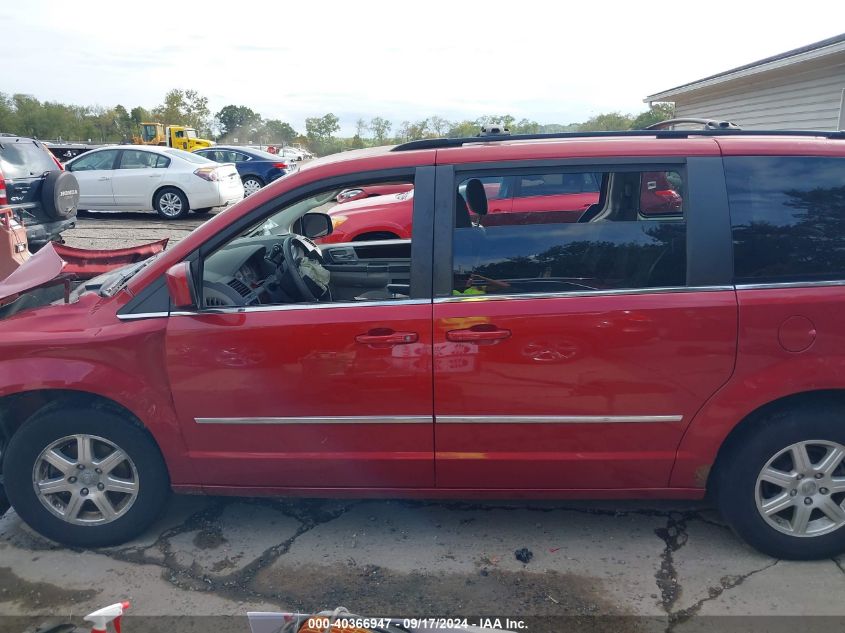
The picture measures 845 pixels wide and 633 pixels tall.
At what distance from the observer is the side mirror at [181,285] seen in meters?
2.85

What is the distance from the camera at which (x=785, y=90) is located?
39.9 ft

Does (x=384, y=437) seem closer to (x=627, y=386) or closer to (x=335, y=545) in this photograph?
(x=335, y=545)

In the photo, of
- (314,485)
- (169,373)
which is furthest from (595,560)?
(169,373)

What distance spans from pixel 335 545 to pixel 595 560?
4.12 ft

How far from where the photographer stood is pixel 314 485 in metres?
3.12

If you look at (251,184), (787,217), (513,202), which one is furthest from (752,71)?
(251,184)

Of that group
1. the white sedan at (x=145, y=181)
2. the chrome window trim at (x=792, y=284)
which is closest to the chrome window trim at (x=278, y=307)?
the chrome window trim at (x=792, y=284)

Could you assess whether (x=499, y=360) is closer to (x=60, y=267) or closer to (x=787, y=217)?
(x=787, y=217)

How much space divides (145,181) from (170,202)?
0.64 meters

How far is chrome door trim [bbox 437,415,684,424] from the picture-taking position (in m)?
2.86

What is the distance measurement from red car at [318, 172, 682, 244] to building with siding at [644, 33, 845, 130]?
726 centimetres

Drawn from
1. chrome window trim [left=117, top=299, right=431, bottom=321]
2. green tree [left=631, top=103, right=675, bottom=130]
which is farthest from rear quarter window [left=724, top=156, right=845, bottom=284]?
green tree [left=631, top=103, right=675, bottom=130]

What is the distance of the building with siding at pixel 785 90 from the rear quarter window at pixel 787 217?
8.61m

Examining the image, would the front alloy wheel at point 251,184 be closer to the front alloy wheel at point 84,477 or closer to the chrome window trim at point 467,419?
the front alloy wheel at point 84,477
